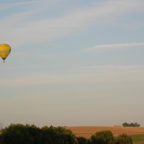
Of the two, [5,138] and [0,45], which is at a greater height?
[0,45]

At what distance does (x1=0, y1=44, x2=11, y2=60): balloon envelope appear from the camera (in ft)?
170

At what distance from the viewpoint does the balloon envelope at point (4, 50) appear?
5168cm

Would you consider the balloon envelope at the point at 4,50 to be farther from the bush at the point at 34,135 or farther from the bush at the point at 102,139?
the bush at the point at 102,139

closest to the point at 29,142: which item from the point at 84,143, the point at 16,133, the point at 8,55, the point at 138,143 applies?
the point at 16,133

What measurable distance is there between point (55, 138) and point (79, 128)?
63219mm

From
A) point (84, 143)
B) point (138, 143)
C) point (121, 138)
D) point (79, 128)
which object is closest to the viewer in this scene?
point (84, 143)

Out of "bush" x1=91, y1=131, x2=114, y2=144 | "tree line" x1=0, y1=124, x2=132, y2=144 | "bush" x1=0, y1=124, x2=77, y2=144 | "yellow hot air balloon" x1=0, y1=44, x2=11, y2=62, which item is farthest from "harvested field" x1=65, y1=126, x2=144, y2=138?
"bush" x1=0, y1=124, x2=77, y2=144

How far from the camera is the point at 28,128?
44281mm

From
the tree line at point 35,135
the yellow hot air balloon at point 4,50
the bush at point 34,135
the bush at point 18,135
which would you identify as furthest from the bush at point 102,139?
the yellow hot air balloon at point 4,50

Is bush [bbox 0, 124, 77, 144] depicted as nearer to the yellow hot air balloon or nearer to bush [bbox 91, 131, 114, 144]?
bush [bbox 91, 131, 114, 144]

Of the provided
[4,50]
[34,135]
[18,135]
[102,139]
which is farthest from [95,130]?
[18,135]

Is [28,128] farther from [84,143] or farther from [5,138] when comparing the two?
[84,143]

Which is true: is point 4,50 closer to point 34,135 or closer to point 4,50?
point 4,50

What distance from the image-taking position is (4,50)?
52.0m
